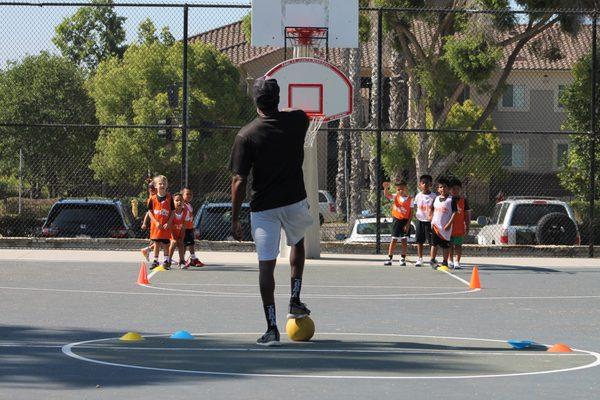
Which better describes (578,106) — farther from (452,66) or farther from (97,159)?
(97,159)

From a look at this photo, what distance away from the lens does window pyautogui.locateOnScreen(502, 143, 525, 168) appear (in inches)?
2151

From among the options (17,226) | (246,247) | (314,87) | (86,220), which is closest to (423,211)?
(314,87)

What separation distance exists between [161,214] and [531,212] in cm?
951

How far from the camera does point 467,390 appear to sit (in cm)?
819

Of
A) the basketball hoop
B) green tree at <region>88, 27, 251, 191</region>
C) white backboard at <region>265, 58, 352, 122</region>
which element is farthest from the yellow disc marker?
green tree at <region>88, 27, 251, 191</region>

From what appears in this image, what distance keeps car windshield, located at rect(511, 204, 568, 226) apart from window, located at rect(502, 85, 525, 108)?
95.3 ft

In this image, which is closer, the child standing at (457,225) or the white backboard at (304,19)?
the child standing at (457,225)

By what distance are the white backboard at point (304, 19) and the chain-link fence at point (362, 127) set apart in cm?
112

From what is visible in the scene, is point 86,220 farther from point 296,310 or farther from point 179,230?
point 296,310

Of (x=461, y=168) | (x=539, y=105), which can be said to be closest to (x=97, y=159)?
(x=461, y=168)

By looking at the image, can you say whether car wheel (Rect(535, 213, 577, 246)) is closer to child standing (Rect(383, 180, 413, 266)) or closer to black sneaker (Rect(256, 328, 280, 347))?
child standing (Rect(383, 180, 413, 266))

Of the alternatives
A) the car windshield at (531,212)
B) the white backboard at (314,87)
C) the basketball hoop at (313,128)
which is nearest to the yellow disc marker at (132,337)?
the white backboard at (314,87)

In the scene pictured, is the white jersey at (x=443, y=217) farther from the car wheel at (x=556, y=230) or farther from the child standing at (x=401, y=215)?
the car wheel at (x=556, y=230)

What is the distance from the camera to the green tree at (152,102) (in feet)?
167
